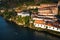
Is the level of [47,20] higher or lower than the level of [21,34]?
higher

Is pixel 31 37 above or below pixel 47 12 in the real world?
below

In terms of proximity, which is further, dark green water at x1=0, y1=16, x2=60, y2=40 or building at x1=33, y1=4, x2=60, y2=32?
building at x1=33, y1=4, x2=60, y2=32

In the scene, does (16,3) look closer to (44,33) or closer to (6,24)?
(6,24)

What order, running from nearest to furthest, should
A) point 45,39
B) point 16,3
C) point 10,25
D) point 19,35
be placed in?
point 45,39
point 19,35
point 10,25
point 16,3

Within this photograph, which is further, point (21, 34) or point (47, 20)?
point (47, 20)

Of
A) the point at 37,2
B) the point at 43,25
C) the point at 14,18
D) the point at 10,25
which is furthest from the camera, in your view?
the point at 37,2

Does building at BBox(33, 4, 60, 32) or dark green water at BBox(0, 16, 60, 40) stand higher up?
building at BBox(33, 4, 60, 32)

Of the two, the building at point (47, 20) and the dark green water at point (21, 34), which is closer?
the dark green water at point (21, 34)

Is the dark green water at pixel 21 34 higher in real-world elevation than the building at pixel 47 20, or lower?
lower

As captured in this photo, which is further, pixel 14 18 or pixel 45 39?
pixel 14 18

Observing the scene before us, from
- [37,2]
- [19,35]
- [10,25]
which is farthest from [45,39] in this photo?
[37,2]
